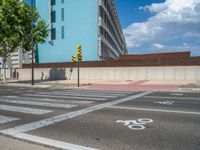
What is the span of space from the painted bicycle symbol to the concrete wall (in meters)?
22.4

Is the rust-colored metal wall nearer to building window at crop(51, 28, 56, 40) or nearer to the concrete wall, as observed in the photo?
the concrete wall

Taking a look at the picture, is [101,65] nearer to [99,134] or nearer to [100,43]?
[100,43]

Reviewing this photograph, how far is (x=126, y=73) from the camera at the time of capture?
106ft

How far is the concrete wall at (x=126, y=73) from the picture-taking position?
28.8m

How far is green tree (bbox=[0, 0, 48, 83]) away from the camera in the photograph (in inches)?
1097

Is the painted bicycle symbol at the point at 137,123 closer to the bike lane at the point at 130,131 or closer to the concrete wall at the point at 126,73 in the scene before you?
the bike lane at the point at 130,131

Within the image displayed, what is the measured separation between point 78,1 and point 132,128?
3815 cm

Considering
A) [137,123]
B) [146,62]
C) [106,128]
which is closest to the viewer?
[106,128]

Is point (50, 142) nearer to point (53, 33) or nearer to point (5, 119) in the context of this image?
point (5, 119)

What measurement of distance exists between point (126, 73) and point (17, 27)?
46.6 feet

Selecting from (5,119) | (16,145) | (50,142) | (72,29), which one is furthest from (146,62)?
(16,145)

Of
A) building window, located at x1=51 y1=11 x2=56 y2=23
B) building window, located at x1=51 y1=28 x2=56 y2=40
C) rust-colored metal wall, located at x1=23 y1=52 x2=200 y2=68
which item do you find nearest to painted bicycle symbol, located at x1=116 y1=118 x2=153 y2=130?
rust-colored metal wall, located at x1=23 y1=52 x2=200 y2=68

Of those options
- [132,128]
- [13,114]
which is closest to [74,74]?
[13,114]

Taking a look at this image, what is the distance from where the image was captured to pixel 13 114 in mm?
9086
